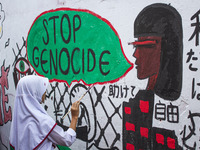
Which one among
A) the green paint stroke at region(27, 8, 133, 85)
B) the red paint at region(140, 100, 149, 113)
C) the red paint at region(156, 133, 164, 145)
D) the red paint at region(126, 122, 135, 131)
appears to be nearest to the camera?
the red paint at region(156, 133, 164, 145)

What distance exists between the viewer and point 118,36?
117 inches

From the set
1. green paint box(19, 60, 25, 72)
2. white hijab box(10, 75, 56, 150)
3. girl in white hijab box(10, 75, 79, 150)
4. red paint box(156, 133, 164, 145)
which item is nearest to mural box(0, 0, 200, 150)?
red paint box(156, 133, 164, 145)

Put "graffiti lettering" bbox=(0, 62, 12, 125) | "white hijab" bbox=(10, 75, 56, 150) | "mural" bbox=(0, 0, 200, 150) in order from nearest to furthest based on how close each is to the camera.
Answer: "white hijab" bbox=(10, 75, 56, 150)
"mural" bbox=(0, 0, 200, 150)
"graffiti lettering" bbox=(0, 62, 12, 125)

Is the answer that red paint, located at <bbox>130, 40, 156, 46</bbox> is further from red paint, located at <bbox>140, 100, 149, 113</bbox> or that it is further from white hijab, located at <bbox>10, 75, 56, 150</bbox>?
white hijab, located at <bbox>10, 75, 56, 150</bbox>

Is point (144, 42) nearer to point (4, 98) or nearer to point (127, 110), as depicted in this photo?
point (127, 110)

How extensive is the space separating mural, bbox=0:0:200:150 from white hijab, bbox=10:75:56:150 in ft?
3.17

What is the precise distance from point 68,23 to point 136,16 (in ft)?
3.88

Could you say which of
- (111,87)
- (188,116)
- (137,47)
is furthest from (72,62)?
(188,116)

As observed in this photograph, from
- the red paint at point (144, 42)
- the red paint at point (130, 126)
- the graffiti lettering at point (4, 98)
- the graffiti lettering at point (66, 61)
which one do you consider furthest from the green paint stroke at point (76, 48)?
the graffiti lettering at point (4, 98)

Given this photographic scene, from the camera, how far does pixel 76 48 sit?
346 centimetres

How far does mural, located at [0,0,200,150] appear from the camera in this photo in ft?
7.88

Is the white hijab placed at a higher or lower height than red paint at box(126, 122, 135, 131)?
higher

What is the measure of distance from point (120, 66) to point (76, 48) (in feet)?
2.72

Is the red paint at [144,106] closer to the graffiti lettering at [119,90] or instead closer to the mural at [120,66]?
the mural at [120,66]
